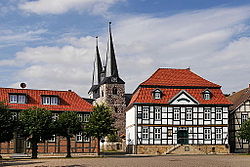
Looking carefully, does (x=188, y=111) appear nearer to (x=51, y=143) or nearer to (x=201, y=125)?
(x=201, y=125)

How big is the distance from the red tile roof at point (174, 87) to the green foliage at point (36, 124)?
16.1 m

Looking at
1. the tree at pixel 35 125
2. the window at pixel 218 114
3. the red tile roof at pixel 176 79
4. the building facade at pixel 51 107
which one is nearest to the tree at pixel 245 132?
the window at pixel 218 114

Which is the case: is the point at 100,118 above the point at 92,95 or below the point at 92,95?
below

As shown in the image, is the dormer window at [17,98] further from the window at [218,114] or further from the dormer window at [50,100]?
the window at [218,114]

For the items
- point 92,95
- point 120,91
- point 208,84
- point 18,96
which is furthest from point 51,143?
point 92,95

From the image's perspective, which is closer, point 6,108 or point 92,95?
point 6,108

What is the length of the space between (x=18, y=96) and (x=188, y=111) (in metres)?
23.4

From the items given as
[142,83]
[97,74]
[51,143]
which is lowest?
[51,143]

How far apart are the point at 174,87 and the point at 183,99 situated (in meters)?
2.15

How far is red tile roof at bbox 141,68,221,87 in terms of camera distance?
61.7 metres

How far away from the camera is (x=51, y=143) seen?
5975 centimetres

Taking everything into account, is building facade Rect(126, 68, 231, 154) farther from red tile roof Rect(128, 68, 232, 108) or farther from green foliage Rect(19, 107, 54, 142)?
green foliage Rect(19, 107, 54, 142)

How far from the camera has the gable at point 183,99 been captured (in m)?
60.5

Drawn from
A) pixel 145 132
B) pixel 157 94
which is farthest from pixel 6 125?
pixel 157 94
